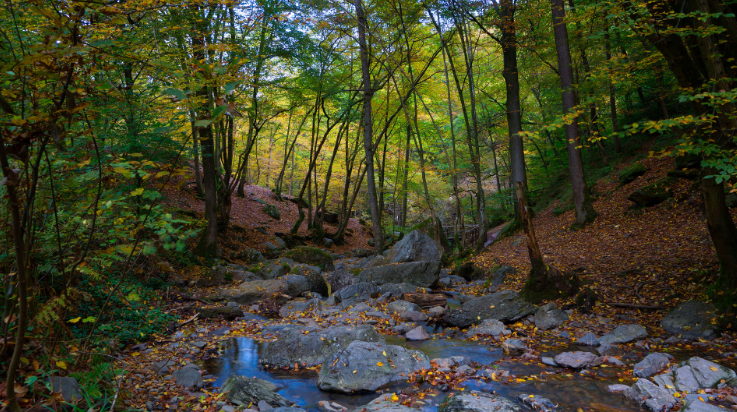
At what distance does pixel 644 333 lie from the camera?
4789 millimetres

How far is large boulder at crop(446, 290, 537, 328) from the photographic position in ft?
20.2

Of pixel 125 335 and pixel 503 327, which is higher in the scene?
pixel 125 335

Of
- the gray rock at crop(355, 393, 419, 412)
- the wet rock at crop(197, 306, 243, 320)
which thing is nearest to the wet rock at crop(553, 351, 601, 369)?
the gray rock at crop(355, 393, 419, 412)

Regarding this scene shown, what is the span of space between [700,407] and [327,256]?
10.9m

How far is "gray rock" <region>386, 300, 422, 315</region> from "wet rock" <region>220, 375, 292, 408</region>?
139 inches

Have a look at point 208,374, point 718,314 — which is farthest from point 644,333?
point 208,374

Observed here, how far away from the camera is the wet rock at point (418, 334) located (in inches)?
224

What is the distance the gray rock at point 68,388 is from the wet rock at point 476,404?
271 cm

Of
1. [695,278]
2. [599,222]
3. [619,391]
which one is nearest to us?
[619,391]

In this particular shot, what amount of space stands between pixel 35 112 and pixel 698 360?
5290 millimetres

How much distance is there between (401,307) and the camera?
7.14 metres

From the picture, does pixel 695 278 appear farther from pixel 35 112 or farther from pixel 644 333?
pixel 35 112

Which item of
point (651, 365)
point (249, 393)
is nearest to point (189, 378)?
point (249, 393)

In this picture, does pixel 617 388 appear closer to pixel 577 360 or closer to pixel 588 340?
pixel 577 360
